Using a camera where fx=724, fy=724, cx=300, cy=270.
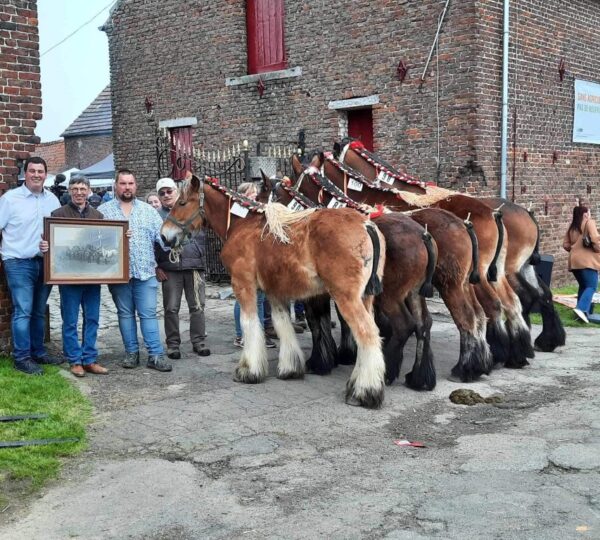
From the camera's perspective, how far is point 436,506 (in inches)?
176

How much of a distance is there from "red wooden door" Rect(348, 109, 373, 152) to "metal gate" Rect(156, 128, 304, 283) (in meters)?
1.01

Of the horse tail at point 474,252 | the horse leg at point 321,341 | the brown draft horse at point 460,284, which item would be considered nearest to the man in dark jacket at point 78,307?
the horse leg at point 321,341

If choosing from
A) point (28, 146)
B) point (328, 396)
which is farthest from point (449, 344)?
point (28, 146)

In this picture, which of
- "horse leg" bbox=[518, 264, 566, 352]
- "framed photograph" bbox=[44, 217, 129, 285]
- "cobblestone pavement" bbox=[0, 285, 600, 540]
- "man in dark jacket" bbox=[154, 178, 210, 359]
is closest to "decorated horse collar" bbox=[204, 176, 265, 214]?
"man in dark jacket" bbox=[154, 178, 210, 359]

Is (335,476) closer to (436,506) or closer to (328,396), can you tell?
(436,506)

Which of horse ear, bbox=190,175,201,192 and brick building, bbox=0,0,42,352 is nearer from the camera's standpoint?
horse ear, bbox=190,175,201,192

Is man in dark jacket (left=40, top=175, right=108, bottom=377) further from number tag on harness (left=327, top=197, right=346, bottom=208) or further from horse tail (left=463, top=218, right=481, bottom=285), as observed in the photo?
horse tail (left=463, top=218, right=481, bottom=285)

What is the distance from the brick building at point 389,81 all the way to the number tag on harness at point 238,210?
19.4 ft

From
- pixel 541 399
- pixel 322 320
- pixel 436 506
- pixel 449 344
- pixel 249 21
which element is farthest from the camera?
pixel 249 21

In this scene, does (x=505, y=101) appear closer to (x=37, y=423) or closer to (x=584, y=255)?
(x=584, y=255)

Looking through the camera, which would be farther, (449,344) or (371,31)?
(371,31)

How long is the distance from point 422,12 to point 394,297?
7.21 meters

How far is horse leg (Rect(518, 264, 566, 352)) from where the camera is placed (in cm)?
900

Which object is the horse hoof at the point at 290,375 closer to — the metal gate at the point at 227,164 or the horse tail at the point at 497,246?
the horse tail at the point at 497,246
